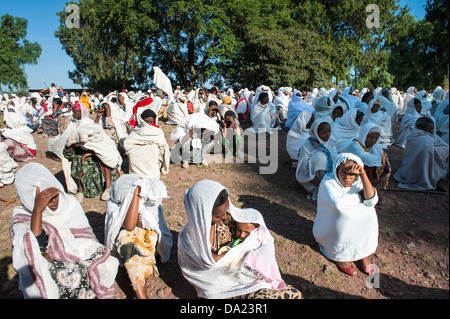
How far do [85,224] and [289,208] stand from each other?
2.86 m

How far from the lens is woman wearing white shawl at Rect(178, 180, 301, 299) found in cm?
231

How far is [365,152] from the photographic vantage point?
439cm

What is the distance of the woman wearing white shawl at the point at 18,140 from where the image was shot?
23.4 ft

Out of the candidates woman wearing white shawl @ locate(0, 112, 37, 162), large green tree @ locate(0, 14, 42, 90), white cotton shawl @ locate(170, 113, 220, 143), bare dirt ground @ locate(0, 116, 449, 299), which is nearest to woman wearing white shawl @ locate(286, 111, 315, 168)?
bare dirt ground @ locate(0, 116, 449, 299)

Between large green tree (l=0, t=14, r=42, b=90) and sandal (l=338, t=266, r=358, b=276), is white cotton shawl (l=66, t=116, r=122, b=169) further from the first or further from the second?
large green tree (l=0, t=14, r=42, b=90)

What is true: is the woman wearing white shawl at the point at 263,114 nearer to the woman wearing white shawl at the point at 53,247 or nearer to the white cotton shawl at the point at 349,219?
the white cotton shawl at the point at 349,219

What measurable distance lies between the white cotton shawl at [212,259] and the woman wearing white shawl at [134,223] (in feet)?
1.48

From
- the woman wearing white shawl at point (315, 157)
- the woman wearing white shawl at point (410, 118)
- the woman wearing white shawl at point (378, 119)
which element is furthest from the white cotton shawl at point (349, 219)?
the woman wearing white shawl at point (410, 118)

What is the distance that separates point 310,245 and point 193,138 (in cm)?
Result: 343

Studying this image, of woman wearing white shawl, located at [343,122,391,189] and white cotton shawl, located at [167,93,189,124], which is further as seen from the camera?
white cotton shawl, located at [167,93,189,124]

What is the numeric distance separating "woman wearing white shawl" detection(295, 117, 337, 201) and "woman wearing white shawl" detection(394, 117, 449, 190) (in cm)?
167

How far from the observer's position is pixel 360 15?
840 inches

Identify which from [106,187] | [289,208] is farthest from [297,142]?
[106,187]
